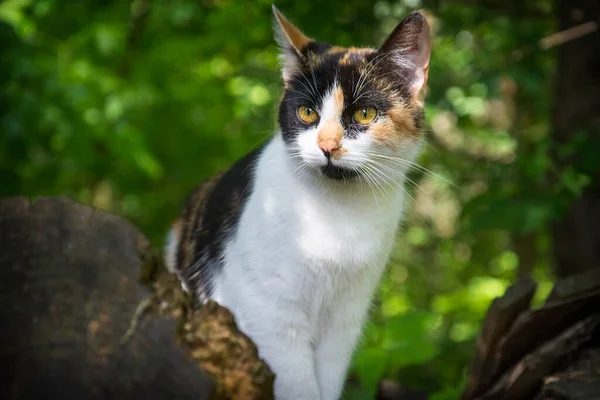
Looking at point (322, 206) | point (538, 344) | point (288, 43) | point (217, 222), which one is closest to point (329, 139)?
point (322, 206)

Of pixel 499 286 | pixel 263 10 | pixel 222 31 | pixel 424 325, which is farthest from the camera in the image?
pixel 499 286

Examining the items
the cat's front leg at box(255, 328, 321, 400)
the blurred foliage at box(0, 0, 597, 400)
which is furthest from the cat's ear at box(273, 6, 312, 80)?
the cat's front leg at box(255, 328, 321, 400)

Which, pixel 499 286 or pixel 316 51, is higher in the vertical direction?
pixel 316 51

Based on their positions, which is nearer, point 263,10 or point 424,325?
point 424,325

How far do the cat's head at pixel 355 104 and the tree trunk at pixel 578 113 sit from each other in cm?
189

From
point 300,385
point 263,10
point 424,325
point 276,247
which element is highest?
point 263,10

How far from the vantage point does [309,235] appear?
2.49 metres

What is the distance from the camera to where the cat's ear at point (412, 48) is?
2.52 metres

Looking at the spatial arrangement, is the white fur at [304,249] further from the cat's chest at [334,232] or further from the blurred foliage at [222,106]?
the blurred foliage at [222,106]

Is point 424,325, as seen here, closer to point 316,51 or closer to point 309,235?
point 309,235

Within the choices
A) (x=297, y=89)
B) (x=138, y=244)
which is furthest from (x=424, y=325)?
(x=138, y=244)

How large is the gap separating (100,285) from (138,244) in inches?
7.0

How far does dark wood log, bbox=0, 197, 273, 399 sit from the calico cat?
524 millimetres

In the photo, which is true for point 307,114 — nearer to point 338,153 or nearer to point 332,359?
point 338,153
